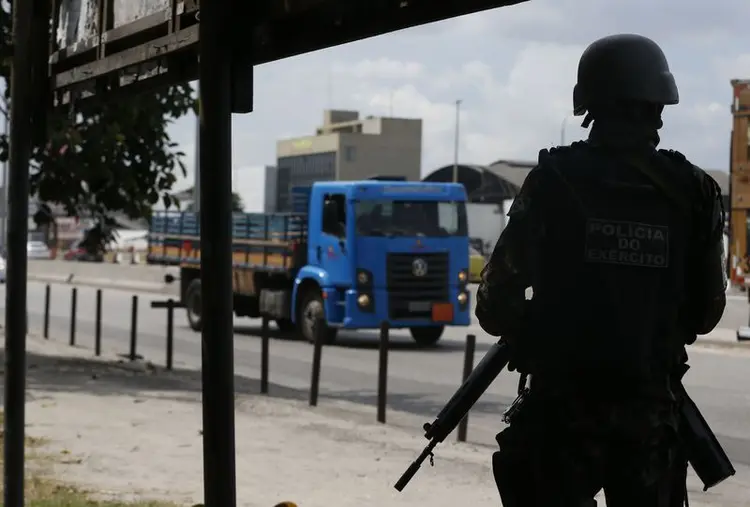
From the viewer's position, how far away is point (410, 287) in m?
21.2

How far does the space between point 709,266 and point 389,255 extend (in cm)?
1773

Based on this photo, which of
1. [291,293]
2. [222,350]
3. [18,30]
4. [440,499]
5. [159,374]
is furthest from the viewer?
[291,293]

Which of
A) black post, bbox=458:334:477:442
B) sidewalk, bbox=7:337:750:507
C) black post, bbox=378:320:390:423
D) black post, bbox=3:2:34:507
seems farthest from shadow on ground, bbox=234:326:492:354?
black post, bbox=3:2:34:507

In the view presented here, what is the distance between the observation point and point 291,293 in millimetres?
22688

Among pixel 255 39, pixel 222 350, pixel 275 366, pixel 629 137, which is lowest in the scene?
pixel 275 366

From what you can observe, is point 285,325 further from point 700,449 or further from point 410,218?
point 700,449

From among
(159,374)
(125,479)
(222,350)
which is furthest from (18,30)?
(159,374)

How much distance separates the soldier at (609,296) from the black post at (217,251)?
2.86 ft

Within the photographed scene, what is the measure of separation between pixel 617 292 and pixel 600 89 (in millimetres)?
531

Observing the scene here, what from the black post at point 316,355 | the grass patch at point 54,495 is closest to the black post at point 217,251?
the grass patch at point 54,495

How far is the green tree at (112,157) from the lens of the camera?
1444 centimetres

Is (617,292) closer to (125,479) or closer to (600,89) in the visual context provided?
(600,89)

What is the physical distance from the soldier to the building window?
11268 centimetres

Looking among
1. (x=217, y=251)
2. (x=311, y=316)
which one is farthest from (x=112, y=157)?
(x=217, y=251)
